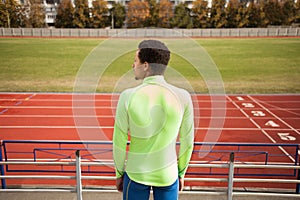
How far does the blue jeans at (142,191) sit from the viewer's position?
80.4 inches

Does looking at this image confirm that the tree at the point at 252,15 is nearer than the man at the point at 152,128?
No

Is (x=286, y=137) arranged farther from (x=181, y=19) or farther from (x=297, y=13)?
(x=297, y=13)

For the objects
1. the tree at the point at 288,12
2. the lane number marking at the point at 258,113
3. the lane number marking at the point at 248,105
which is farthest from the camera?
the tree at the point at 288,12

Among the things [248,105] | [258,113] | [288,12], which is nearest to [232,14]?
[288,12]

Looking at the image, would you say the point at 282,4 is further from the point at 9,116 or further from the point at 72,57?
the point at 9,116

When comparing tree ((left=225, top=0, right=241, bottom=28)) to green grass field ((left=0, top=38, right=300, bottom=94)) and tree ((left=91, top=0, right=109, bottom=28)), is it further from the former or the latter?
green grass field ((left=0, top=38, right=300, bottom=94))

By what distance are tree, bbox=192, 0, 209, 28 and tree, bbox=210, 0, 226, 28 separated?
1131 millimetres

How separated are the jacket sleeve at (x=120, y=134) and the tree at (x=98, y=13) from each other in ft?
178

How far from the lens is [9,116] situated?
11344 millimetres

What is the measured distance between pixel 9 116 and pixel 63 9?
147 feet

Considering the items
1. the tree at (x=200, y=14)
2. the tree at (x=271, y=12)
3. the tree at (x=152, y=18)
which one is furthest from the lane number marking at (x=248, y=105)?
the tree at (x=271, y=12)

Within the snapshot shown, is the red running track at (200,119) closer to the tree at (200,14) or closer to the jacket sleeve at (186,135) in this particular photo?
the jacket sleeve at (186,135)

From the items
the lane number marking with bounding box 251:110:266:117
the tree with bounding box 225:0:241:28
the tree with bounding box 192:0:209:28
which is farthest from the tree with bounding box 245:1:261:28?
the lane number marking with bounding box 251:110:266:117

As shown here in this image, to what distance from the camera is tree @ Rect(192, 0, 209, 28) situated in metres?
55.8
